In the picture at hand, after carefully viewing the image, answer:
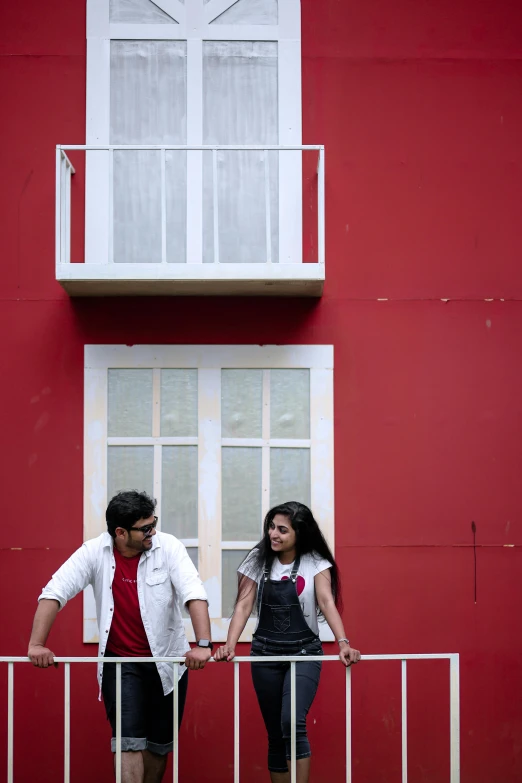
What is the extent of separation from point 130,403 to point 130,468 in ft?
1.44

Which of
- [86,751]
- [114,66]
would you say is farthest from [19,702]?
[114,66]

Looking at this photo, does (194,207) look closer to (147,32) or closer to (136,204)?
(136,204)

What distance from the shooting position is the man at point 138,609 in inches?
177

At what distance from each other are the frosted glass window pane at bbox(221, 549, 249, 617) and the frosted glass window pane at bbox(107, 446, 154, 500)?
2.22 ft

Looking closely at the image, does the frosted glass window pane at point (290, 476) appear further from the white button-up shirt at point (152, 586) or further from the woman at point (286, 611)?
the white button-up shirt at point (152, 586)

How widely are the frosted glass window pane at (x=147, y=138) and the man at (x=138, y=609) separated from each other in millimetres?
2269

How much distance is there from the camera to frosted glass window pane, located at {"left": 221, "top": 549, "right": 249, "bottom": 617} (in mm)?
6102

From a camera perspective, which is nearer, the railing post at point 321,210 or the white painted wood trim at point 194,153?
the railing post at point 321,210

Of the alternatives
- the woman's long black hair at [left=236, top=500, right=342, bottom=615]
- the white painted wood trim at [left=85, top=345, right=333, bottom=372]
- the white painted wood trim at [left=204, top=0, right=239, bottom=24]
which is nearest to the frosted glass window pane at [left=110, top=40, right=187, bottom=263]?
the white painted wood trim at [left=204, top=0, right=239, bottom=24]

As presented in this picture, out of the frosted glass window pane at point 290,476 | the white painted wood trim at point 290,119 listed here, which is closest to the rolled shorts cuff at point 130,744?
the frosted glass window pane at point 290,476

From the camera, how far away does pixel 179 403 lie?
6.21 meters

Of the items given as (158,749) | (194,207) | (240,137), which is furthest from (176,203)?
(158,749)

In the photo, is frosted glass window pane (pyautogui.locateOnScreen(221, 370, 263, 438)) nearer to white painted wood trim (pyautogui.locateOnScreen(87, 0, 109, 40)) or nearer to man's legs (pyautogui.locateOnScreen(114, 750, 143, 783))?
man's legs (pyautogui.locateOnScreen(114, 750, 143, 783))

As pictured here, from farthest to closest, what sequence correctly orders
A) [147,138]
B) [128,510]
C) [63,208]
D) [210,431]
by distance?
[147,138], [210,431], [63,208], [128,510]
